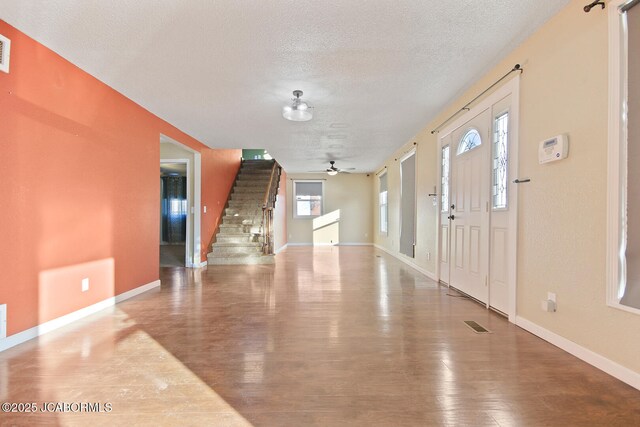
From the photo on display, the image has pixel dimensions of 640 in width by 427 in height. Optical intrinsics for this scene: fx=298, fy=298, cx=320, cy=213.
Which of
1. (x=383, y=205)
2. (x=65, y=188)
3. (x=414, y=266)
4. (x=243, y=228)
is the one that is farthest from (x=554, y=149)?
(x=383, y=205)

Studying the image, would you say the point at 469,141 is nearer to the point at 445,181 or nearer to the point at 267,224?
the point at 445,181

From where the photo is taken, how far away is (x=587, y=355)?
2014 millimetres

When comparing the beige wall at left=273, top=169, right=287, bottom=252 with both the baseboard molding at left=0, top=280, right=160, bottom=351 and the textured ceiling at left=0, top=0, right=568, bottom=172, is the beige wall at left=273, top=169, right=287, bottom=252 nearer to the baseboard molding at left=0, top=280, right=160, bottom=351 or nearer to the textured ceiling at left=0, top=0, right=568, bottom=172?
the textured ceiling at left=0, top=0, right=568, bottom=172

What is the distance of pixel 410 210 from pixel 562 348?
4.10 meters

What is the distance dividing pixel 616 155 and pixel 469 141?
199 cm

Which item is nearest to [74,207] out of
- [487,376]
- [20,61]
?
[20,61]

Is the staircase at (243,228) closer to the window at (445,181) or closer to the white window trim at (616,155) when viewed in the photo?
the window at (445,181)

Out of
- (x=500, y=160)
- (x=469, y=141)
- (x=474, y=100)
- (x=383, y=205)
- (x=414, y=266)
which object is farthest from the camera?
(x=383, y=205)

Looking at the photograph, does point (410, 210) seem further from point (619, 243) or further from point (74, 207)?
point (74, 207)

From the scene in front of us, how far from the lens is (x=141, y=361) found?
206cm

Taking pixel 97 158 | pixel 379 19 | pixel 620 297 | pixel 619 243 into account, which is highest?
pixel 379 19

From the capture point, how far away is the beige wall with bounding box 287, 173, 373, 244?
1068 cm

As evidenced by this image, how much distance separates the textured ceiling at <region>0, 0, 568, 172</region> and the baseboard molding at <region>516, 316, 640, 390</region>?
8.07ft

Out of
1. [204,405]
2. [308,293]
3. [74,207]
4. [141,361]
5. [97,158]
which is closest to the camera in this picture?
[204,405]
